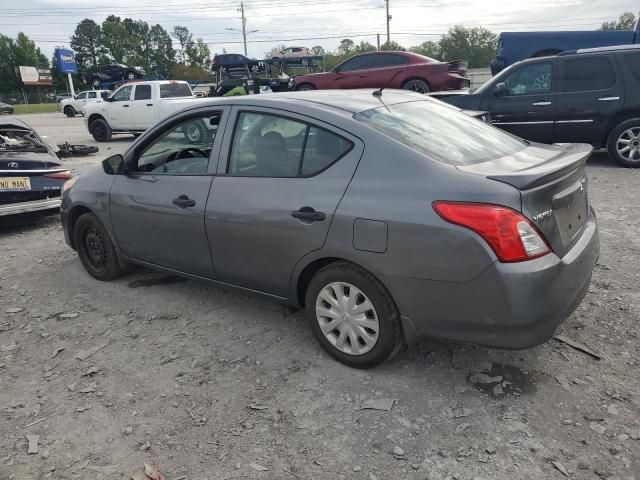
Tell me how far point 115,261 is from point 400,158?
9.52 ft

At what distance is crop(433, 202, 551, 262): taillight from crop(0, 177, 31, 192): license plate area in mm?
5610

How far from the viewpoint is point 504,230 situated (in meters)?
2.39

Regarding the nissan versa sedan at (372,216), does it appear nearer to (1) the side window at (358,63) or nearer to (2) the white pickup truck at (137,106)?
(1) the side window at (358,63)

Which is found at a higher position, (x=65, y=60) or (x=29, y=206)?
(x=65, y=60)

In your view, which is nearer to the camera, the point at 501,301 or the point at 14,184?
the point at 501,301

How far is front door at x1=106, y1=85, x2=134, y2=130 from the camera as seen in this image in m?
16.0

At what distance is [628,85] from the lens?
8.02 m

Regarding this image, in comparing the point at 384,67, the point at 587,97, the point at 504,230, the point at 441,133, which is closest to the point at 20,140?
the point at 441,133

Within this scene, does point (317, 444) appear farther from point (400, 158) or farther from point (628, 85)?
point (628, 85)

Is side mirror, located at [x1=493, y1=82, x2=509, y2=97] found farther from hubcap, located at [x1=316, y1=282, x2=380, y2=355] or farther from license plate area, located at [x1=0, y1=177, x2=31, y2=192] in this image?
license plate area, located at [x1=0, y1=177, x2=31, y2=192]

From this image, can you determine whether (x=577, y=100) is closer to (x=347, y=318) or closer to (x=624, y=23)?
(x=347, y=318)

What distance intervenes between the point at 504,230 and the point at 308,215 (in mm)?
1083

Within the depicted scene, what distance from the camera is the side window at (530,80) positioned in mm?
8641

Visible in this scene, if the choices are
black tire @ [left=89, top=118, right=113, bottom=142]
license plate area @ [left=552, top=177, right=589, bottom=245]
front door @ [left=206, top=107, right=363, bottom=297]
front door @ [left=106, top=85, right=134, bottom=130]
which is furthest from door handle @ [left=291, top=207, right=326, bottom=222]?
black tire @ [left=89, top=118, right=113, bottom=142]
